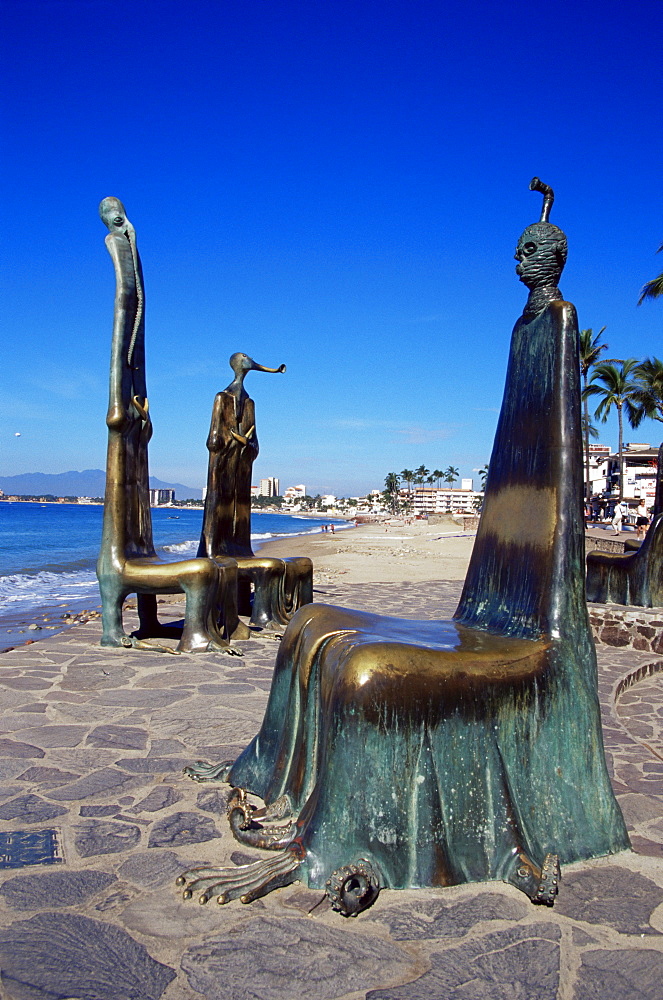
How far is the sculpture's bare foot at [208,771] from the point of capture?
3.57 meters

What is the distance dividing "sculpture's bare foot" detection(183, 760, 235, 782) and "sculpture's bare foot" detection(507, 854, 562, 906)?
1555mm

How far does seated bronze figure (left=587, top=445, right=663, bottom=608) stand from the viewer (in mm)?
7734

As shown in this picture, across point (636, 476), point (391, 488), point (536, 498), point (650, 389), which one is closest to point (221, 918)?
point (536, 498)

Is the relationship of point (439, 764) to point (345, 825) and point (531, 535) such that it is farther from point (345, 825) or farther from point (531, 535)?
point (531, 535)

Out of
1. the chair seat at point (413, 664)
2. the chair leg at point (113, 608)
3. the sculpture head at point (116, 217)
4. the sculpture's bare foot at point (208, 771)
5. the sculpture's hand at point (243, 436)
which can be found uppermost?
the sculpture head at point (116, 217)

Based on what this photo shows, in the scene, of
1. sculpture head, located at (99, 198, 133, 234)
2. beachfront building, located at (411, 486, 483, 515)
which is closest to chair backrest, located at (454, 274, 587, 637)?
sculpture head, located at (99, 198, 133, 234)

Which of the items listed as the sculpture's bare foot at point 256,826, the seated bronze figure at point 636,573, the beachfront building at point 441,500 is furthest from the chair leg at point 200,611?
the beachfront building at point 441,500

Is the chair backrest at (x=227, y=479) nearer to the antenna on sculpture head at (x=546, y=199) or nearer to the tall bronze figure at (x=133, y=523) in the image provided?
the tall bronze figure at (x=133, y=523)

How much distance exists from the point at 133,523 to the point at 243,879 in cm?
480

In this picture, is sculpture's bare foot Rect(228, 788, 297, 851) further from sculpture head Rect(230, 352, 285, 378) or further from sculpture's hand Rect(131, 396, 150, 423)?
sculpture head Rect(230, 352, 285, 378)

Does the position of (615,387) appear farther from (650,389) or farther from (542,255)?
(542,255)

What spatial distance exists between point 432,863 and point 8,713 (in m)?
3.20

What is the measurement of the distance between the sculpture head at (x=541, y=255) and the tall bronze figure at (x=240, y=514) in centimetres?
515

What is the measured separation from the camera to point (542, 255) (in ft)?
10.4
